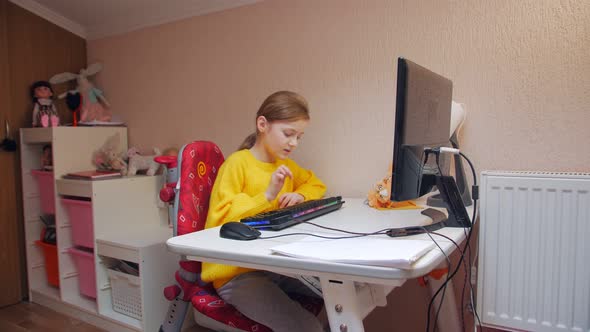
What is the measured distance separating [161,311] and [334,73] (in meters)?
1.30

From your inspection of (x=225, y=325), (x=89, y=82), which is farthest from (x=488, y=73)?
(x=89, y=82)

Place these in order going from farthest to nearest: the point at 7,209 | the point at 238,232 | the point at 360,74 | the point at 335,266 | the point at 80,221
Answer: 1. the point at 7,209
2. the point at 80,221
3. the point at 360,74
4. the point at 238,232
5. the point at 335,266

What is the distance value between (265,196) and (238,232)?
1.11 feet

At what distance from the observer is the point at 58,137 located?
221 cm

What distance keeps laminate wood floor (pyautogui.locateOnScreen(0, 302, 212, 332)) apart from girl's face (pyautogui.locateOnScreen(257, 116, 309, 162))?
1.06m

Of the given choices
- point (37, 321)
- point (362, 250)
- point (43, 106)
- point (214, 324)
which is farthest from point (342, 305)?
point (43, 106)

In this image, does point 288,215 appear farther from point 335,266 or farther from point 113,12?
point 113,12

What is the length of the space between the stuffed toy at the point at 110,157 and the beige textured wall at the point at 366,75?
0.10 m

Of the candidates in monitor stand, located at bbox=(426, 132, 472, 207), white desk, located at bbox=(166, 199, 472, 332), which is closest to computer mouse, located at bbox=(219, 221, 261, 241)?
white desk, located at bbox=(166, 199, 472, 332)

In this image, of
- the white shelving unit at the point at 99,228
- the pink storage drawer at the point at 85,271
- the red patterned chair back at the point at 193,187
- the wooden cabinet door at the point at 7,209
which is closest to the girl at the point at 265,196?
the red patterned chair back at the point at 193,187

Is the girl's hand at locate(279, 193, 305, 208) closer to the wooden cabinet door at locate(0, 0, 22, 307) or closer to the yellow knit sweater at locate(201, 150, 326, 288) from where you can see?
the yellow knit sweater at locate(201, 150, 326, 288)

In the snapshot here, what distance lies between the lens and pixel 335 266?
2.45 ft

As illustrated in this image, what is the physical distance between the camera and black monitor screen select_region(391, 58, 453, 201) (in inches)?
35.7

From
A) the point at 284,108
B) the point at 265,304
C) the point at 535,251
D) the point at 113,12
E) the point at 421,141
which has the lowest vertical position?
the point at 265,304
